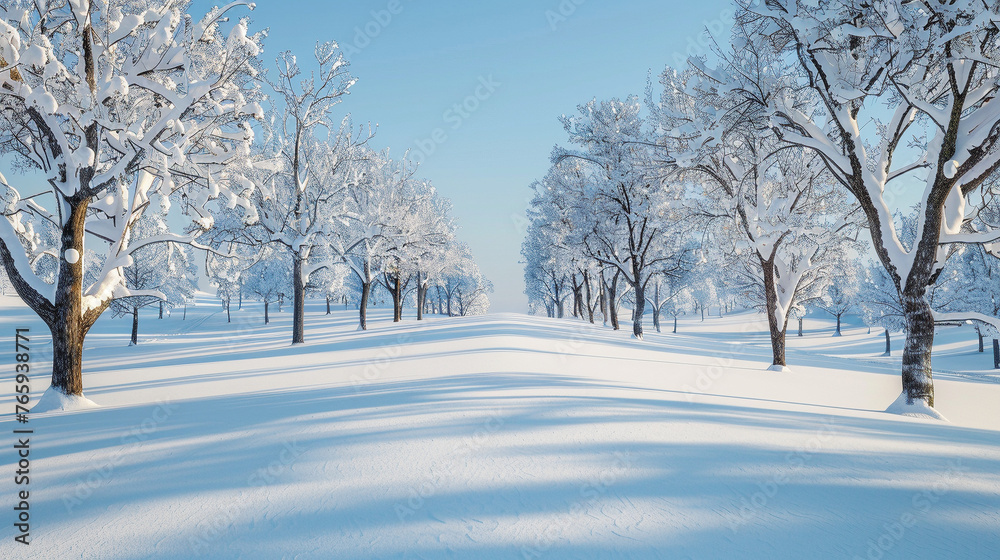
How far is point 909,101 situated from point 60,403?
45.7 ft

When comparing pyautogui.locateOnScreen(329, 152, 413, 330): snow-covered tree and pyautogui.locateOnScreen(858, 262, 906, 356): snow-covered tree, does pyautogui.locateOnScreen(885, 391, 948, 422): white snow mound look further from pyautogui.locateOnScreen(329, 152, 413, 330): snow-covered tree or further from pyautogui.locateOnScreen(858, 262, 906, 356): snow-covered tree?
pyautogui.locateOnScreen(858, 262, 906, 356): snow-covered tree

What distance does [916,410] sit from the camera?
663 centimetres

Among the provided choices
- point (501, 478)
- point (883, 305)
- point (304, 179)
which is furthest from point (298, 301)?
point (883, 305)

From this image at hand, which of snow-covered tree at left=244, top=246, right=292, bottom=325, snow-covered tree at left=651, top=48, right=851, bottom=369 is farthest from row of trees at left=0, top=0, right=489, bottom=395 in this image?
snow-covered tree at left=244, top=246, right=292, bottom=325

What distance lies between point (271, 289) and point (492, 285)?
161ft

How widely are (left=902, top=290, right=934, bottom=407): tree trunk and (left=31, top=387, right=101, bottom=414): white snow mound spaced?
505 inches

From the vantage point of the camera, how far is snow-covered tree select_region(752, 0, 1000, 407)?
6.10 metres

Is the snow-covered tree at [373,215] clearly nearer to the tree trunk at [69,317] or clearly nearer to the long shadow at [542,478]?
the tree trunk at [69,317]

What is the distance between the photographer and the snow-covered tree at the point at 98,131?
6652mm

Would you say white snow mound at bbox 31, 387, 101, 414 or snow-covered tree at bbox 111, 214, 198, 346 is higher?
snow-covered tree at bbox 111, 214, 198, 346

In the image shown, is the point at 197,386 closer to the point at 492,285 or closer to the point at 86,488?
the point at 86,488

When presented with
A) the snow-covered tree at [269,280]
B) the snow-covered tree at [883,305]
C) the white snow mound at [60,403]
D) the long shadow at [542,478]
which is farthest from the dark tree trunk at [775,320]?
the snow-covered tree at [269,280]

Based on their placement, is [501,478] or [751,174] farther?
[751,174]

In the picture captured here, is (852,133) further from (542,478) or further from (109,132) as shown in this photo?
(109,132)
